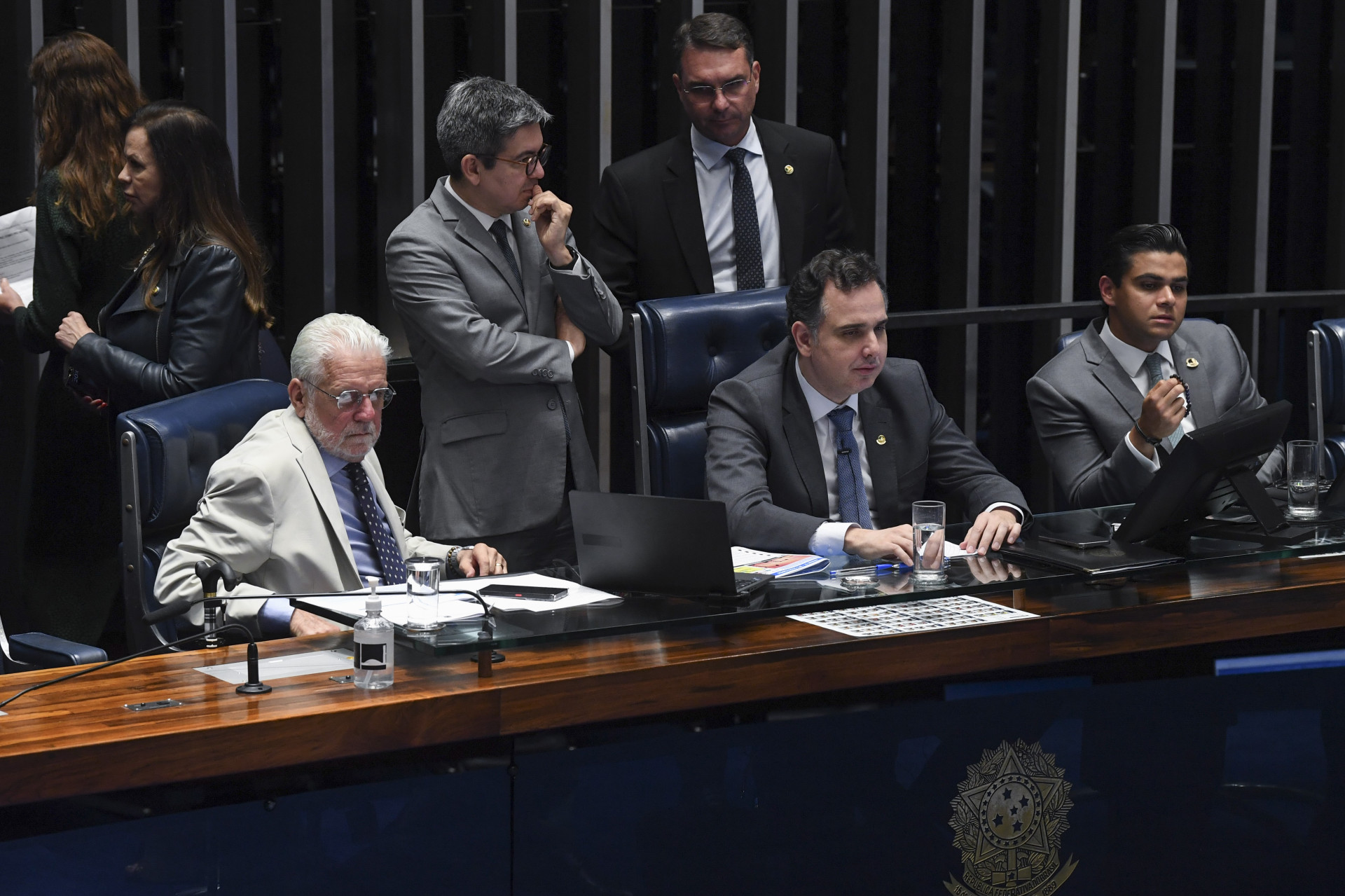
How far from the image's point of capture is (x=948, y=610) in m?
2.31

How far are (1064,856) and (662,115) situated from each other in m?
2.86

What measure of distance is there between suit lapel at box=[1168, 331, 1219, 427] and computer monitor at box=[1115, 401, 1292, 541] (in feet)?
2.48

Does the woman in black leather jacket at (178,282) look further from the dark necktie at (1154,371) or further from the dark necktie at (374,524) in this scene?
the dark necktie at (1154,371)

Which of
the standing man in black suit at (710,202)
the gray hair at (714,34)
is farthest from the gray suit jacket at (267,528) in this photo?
the gray hair at (714,34)

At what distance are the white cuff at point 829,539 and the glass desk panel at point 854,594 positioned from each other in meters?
0.13

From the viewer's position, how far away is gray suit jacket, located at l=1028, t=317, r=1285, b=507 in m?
3.24

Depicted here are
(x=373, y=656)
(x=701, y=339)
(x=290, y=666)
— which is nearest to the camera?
(x=373, y=656)

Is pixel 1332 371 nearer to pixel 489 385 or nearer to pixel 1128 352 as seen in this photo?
pixel 1128 352

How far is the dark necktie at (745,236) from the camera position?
3.64 metres

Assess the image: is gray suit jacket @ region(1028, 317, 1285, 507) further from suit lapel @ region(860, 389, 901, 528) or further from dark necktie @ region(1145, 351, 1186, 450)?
suit lapel @ region(860, 389, 901, 528)

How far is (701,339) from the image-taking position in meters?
3.19

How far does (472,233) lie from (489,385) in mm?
312

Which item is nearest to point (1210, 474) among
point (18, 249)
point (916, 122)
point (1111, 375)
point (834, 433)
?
point (834, 433)

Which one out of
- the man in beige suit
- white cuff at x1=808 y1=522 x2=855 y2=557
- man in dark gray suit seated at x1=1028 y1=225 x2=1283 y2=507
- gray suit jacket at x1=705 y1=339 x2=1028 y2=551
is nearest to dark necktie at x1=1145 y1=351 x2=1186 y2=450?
man in dark gray suit seated at x1=1028 y1=225 x2=1283 y2=507
